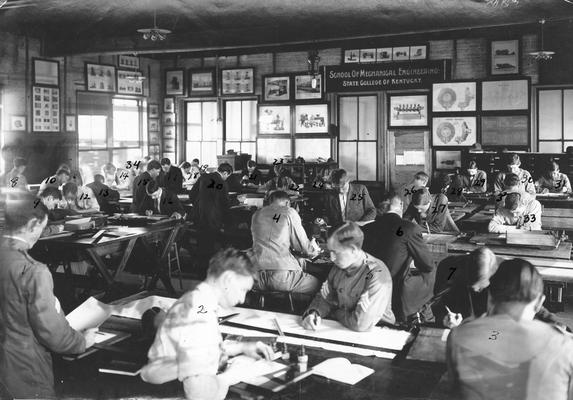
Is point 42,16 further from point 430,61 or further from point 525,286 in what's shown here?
point 525,286

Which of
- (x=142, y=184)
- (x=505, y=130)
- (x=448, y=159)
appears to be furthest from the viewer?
(x=448, y=159)

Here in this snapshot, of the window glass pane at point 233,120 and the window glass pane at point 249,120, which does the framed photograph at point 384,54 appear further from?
the window glass pane at point 233,120

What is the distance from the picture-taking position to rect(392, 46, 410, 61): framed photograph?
1123cm

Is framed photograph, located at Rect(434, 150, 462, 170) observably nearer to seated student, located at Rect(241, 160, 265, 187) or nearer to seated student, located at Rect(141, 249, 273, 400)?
seated student, located at Rect(241, 160, 265, 187)

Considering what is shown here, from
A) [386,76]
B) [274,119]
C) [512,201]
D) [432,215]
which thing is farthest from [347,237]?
[274,119]

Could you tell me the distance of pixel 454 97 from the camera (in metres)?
11.0

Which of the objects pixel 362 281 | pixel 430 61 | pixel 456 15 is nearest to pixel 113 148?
pixel 430 61

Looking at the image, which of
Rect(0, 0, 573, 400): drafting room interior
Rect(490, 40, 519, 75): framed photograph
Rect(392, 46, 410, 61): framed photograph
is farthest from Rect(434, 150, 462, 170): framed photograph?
Rect(392, 46, 410, 61): framed photograph

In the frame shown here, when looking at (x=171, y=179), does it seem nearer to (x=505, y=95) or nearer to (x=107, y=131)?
(x=107, y=131)

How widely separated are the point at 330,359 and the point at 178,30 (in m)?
7.24

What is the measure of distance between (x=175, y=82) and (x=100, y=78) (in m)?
2.19

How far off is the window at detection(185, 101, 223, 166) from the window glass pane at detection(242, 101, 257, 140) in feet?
2.00

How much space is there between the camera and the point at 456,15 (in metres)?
6.21

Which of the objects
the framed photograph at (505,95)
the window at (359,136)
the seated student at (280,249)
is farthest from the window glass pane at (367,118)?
the seated student at (280,249)
